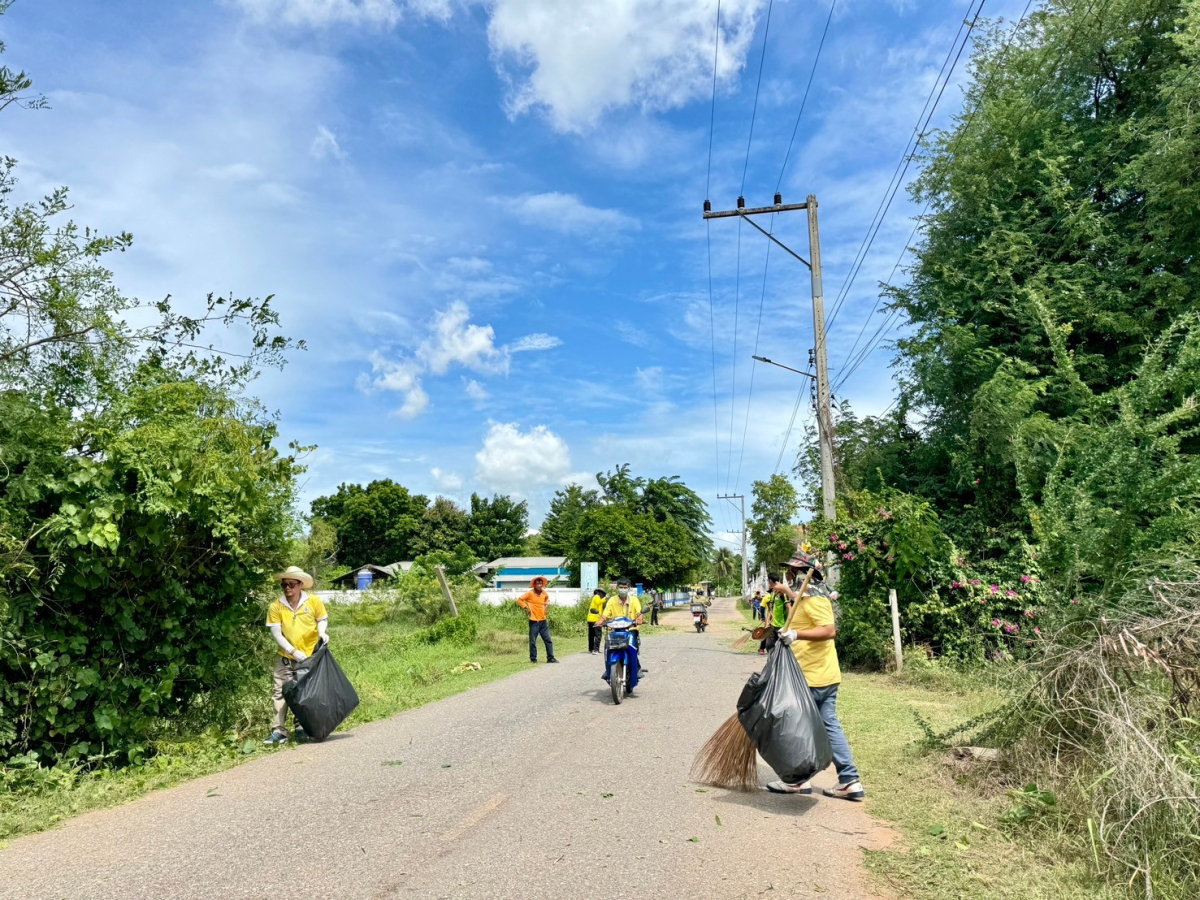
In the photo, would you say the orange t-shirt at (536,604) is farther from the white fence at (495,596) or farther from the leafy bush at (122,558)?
the white fence at (495,596)

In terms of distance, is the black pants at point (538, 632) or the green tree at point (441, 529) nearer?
the black pants at point (538, 632)

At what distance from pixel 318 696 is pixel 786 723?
4.52 meters

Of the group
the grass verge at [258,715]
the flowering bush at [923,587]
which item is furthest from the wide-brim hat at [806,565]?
the flowering bush at [923,587]

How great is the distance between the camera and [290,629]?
26.9ft

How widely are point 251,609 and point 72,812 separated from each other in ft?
9.90

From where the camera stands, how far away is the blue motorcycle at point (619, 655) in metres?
11.0

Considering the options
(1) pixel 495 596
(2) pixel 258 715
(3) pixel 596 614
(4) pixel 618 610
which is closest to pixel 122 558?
(2) pixel 258 715

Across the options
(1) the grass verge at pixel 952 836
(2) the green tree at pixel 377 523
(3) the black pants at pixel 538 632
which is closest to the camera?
(1) the grass verge at pixel 952 836

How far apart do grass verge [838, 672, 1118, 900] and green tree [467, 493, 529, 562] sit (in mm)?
71129

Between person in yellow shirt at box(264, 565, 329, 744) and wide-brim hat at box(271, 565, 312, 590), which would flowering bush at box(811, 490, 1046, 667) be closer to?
person in yellow shirt at box(264, 565, 329, 744)

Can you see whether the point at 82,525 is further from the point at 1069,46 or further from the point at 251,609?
the point at 1069,46

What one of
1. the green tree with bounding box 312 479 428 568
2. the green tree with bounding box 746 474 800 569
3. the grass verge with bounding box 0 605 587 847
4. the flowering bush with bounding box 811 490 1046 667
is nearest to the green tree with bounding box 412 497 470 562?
the green tree with bounding box 312 479 428 568

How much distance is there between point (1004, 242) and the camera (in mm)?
16672

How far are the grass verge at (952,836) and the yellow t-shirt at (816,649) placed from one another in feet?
3.12
